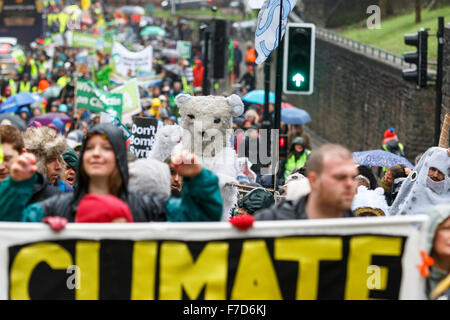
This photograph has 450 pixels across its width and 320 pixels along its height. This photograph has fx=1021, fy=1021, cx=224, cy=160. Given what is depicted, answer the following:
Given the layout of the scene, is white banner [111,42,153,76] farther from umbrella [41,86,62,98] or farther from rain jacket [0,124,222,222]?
rain jacket [0,124,222,222]

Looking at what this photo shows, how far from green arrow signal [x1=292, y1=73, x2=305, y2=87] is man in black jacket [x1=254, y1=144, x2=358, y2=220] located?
25.3 feet

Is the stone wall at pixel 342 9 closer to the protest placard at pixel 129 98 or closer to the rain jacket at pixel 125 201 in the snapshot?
the protest placard at pixel 129 98

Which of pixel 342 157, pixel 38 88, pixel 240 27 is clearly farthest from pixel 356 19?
pixel 342 157

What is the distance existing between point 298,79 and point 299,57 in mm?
272

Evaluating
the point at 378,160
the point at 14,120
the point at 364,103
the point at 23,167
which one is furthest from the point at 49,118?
the point at 23,167

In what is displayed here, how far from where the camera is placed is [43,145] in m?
7.04

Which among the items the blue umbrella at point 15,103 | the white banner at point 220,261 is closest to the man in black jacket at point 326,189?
the white banner at point 220,261

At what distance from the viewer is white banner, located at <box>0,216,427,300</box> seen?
464cm

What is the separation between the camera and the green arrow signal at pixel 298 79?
1267 centimetres

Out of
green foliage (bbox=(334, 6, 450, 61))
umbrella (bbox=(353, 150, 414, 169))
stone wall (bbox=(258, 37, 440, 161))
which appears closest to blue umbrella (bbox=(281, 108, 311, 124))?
stone wall (bbox=(258, 37, 440, 161))

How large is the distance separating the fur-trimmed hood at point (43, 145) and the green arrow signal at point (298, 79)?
591 centimetres

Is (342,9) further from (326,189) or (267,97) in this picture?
(326,189)

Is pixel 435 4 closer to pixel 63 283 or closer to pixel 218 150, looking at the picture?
pixel 218 150

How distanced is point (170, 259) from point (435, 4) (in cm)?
2664
